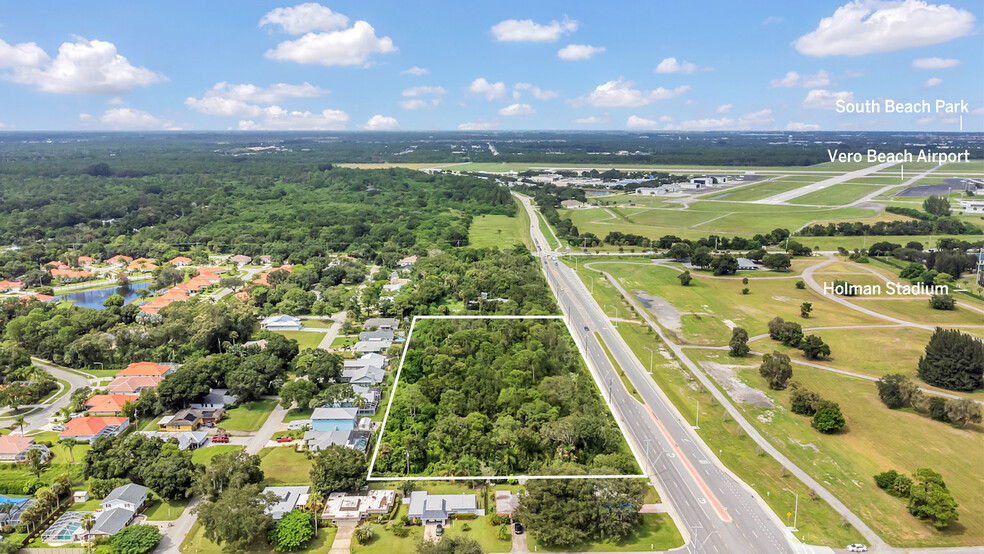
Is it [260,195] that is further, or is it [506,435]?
[260,195]

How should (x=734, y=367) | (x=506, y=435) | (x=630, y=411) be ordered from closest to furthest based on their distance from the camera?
(x=506, y=435), (x=630, y=411), (x=734, y=367)

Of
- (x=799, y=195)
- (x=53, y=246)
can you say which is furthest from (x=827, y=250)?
(x=53, y=246)

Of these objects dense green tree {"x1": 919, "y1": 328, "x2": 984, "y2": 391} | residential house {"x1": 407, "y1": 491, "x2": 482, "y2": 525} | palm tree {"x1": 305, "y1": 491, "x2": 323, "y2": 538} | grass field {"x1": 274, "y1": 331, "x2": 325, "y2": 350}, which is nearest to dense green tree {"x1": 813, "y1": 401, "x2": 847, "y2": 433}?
dense green tree {"x1": 919, "y1": 328, "x2": 984, "y2": 391}

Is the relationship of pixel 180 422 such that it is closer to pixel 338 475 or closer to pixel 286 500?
pixel 286 500

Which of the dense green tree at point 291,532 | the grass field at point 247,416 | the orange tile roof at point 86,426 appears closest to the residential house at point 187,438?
the grass field at point 247,416

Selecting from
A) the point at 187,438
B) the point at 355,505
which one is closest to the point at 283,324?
the point at 187,438

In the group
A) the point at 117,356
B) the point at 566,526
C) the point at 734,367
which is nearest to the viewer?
the point at 566,526

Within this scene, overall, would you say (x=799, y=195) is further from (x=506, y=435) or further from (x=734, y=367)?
(x=506, y=435)

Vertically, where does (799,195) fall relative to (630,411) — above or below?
above
